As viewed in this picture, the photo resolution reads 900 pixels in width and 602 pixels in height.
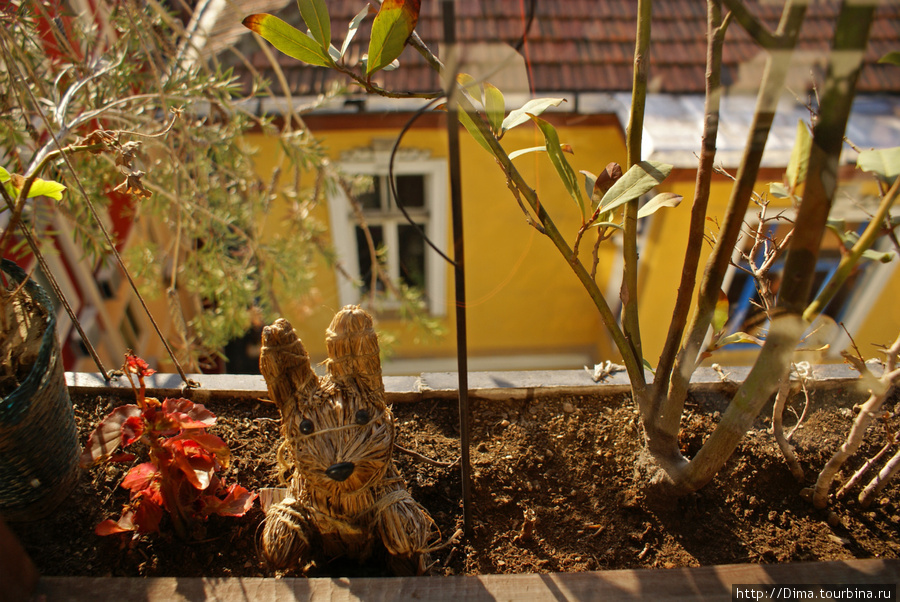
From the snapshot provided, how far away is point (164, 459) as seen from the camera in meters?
0.76

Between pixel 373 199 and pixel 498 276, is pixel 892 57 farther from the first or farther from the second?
pixel 373 199

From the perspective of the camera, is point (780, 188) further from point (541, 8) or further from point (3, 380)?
point (541, 8)

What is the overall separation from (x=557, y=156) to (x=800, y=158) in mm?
306

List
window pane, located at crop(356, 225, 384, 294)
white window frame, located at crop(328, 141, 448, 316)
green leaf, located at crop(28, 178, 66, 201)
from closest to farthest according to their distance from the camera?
green leaf, located at crop(28, 178, 66, 201)
white window frame, located at crop(328, 141, 448, 316)
window pane, located at crop(356, 225, 384, 294)

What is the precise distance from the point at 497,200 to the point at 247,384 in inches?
49.3

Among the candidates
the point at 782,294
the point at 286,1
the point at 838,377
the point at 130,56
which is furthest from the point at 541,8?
the point at 782,294

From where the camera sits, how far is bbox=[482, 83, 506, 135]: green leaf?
2.10 feet

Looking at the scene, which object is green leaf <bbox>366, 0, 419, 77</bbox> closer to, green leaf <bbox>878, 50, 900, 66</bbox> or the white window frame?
green leaf <bbox>878, 50, 900, 66</bbox>

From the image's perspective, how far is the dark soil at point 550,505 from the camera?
836mm

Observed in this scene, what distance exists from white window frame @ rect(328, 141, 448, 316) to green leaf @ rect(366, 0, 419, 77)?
1.49 m

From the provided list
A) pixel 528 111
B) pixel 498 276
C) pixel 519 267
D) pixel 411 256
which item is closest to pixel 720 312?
pixel 528 111

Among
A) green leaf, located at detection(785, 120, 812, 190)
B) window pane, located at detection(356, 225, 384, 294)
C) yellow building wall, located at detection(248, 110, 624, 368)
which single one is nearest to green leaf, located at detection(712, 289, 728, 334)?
green leaf, located at detection(785, 120, 812, 190)

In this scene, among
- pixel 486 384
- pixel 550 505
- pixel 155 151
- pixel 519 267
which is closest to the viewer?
pixel 550 505

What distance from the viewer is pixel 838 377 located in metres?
1.07
